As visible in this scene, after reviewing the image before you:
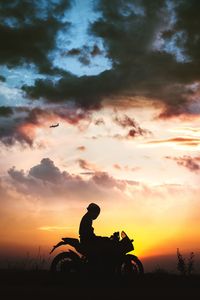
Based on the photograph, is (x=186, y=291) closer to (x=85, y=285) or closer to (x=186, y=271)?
(x=85, y=285)

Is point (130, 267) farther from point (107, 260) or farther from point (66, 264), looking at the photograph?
point (66, 264)

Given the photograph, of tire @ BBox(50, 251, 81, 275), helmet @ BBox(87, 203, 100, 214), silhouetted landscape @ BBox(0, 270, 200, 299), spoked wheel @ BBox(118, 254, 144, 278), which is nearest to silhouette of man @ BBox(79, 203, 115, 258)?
helmet @ BBox(87, 203, 100, 214)

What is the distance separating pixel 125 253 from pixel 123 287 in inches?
88.4

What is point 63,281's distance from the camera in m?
11.7

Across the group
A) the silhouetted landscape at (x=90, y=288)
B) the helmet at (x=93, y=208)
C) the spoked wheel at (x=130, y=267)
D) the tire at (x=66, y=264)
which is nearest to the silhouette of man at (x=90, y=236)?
the helmet at (x=93, y=208)

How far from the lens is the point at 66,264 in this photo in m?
12.0

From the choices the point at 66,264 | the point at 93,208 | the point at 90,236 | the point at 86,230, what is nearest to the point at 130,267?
the point at 90,236

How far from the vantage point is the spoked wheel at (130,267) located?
12.8 m

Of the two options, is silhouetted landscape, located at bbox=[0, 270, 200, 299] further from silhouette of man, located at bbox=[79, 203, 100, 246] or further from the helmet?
the helmet

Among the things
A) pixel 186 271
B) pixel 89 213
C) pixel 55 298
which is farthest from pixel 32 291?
pixel 186 271

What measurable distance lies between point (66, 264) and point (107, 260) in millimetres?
1187

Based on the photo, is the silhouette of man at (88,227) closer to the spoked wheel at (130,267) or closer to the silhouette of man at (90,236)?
the silhouette of man at (90,236)

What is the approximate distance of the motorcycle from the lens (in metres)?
12.0

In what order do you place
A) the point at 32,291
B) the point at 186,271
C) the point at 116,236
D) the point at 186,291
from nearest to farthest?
1. the point at 32,291
2. the point at 186,291
3. the point at 116,236
4. the point at 186,271
